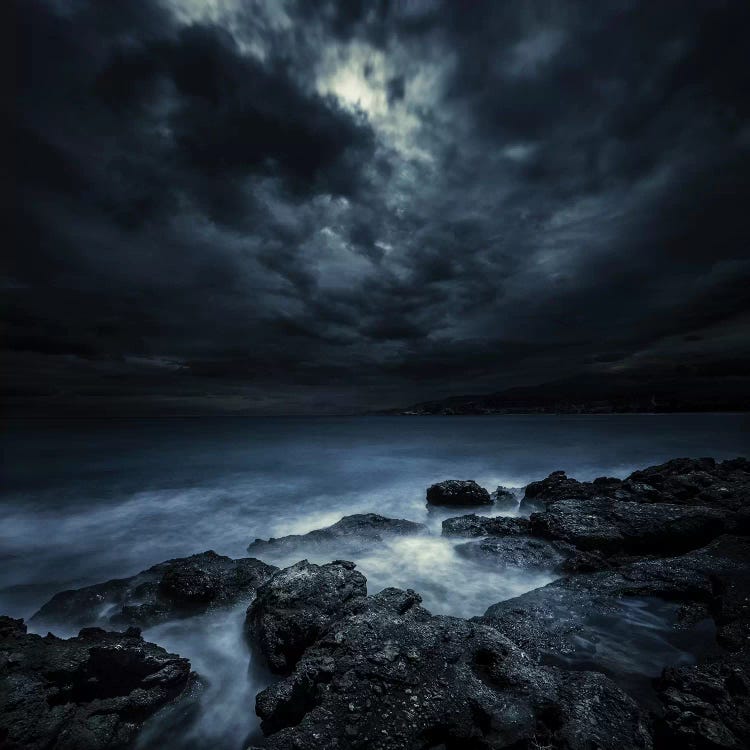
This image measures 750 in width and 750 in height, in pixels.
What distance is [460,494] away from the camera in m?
16.8

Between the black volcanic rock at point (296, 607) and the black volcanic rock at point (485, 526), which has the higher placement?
the black volcanic rock at point (296, 607)

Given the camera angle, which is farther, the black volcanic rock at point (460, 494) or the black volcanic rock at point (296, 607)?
the black volcanic rock at point (460, 494)

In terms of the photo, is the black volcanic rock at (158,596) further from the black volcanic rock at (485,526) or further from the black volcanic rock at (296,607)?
the black volcanic rock at (485,526)

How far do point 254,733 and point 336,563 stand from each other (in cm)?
323

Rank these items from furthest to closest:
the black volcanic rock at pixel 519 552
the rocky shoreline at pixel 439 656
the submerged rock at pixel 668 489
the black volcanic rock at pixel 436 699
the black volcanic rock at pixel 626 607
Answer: the submerged rock at pixel 668 489 < the black volcanic rock at pixel 519 552 < the black volcanic rock at pixel 626 607 < the rocky shoreline at pixel 439 656 < the black volcanic rock at pixel 436 699

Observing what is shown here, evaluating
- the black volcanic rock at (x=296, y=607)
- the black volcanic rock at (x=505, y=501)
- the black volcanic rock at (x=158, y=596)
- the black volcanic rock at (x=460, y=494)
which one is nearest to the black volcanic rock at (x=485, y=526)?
the black volcanic rock at (x=460, y=494)

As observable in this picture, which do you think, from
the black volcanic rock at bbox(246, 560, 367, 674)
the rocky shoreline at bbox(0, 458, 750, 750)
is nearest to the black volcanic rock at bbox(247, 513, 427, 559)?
the rocky shoreline at bbox(0, 458, 750, 750)

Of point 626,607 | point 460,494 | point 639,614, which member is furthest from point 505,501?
point 639,614

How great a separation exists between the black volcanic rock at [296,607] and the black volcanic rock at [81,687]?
1.37 m

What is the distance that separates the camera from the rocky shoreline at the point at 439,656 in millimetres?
3854

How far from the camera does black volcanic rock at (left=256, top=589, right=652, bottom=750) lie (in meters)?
3.74

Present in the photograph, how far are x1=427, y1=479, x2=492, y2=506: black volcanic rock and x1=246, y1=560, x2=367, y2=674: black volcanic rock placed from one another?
394 inches

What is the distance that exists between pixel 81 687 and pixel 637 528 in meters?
12.8

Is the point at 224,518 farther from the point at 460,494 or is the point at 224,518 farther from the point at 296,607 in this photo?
the point at 296,607
